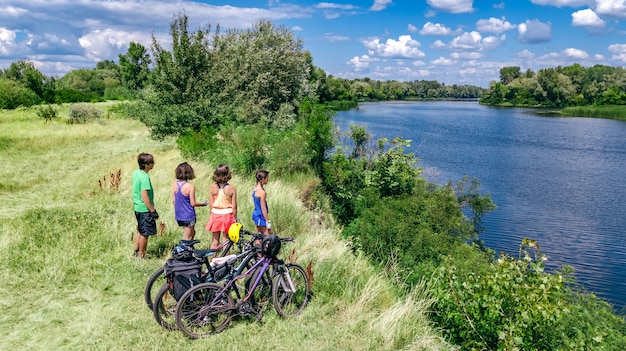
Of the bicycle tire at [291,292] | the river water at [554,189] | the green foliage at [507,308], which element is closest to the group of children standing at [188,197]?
the bicycle tire at [291,292]

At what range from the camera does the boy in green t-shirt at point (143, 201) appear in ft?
22.0

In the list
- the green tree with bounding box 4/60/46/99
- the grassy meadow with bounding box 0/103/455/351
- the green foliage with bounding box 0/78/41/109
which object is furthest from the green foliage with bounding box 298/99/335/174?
the green tree with bounding box 4/60/46/99

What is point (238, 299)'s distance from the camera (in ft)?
18.5

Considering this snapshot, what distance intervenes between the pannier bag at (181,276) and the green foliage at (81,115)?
29.7 meters

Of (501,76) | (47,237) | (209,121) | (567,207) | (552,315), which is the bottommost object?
(567,207)

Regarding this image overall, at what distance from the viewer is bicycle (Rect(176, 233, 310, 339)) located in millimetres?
5203

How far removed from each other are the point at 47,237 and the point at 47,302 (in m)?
2.20

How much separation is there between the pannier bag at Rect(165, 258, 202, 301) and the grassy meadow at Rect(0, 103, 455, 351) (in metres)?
0.55

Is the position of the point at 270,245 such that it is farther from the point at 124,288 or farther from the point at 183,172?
the point at 124,288

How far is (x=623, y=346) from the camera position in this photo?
8.94m

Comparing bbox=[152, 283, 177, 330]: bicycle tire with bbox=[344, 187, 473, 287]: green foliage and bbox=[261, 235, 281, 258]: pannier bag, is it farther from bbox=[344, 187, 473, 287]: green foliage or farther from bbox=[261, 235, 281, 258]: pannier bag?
bbox=[344, 187, 473, 287]: green foliage

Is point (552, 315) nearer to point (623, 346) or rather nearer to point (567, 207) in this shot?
point (623, 346)

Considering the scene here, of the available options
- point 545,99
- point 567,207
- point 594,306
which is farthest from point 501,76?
point 594,306

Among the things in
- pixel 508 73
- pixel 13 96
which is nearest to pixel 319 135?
pixel 13 96
